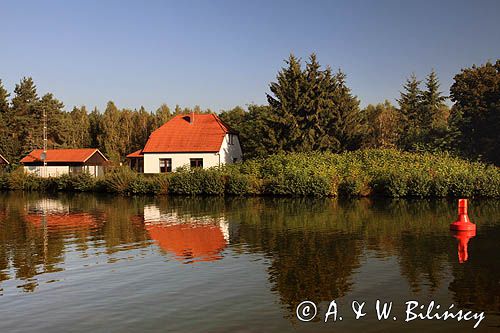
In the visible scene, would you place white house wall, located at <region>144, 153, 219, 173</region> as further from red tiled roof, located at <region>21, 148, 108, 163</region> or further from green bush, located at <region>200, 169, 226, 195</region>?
green bush, located at <region>200, 169, 226, 195</region>

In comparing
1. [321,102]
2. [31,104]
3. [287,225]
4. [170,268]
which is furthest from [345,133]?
[31,104]

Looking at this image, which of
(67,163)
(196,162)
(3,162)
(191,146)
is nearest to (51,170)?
(67,163)

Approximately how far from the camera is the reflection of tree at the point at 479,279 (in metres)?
11.7

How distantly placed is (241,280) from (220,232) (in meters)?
9.28

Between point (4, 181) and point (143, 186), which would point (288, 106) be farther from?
point (4, 181)

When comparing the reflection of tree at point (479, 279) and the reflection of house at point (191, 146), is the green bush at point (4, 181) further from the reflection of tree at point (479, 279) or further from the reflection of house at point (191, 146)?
the reflection of tree at point (479, 279)

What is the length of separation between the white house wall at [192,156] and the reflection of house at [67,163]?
682 cm

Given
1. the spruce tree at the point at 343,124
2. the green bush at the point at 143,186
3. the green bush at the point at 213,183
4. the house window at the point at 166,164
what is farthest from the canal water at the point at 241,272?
the house window at the point at 166,164

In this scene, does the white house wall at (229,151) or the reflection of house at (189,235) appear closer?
the reflection of house at (189,235)

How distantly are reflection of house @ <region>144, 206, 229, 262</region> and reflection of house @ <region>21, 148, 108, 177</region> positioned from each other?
33827mm

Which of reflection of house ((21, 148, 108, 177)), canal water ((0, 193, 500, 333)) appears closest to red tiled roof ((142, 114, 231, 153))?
reflection of house ((21, 148, 108, 177))

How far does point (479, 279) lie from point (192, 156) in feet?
154

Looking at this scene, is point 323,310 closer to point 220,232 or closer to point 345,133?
point 220,232

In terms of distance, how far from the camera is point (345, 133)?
55.4m
